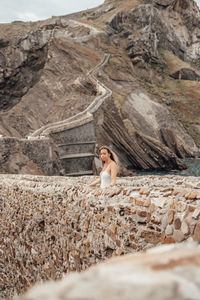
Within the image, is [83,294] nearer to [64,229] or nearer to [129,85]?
[64,229]

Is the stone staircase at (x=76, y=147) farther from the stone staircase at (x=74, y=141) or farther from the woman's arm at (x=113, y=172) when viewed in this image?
the woman's arm at (x=113, y=172)

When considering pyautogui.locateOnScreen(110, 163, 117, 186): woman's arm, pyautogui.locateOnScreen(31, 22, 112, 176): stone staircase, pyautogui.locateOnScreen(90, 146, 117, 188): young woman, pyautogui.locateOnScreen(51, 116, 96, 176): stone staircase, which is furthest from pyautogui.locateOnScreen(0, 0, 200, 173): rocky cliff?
pyautogui.locateOnScreen(110, 163, 117, 186): woman's arm

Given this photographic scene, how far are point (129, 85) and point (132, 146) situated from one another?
56.7ft

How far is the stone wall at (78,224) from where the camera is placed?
335cm

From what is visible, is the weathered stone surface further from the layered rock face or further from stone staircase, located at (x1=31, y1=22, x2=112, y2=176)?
the layered rock face

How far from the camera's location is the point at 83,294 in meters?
1.13

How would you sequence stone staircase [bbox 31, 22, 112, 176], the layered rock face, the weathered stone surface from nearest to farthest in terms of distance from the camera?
the layered rock face < stone staircase [bbox 31, 22, 112, 176] < the weathered stone surface

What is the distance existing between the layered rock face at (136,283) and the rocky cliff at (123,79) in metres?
29.1

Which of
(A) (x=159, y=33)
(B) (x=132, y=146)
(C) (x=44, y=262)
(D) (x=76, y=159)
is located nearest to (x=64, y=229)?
(C) (x=44, y=262)

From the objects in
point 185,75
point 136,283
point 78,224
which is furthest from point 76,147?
point 185,75

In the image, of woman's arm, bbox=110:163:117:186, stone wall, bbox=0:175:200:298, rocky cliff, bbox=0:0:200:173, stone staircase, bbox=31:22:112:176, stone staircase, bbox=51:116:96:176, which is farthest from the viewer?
rocky cliff, bbox=0:0:200:173

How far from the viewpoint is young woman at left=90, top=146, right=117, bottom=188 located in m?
5.36

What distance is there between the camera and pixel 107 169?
5.52 metres

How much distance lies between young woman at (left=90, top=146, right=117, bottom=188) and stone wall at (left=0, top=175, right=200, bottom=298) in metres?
0.45
